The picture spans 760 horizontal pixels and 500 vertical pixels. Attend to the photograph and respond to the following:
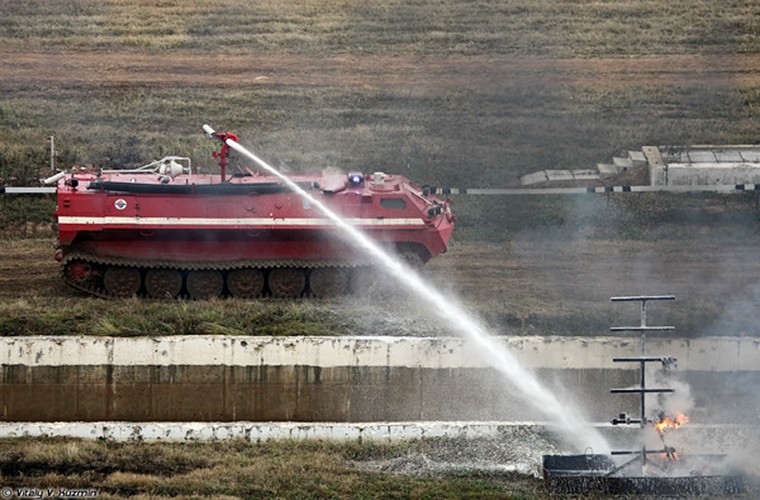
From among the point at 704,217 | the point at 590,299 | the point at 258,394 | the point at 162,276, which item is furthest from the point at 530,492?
the point at 704,217

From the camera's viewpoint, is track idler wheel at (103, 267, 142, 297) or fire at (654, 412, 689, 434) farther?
track idler wheel at (103, 267, 142, 297)

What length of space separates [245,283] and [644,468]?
9496mm

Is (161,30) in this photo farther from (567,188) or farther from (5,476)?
(5,476)

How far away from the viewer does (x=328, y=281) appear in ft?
95.3

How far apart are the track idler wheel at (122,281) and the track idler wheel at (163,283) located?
0.67 ft

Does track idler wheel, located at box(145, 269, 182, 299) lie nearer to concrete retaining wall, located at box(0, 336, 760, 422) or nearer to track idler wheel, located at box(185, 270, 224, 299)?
track idler wheel, located at box(185, 270, 224, 299)

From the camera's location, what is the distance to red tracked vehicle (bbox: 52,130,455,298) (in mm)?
28328

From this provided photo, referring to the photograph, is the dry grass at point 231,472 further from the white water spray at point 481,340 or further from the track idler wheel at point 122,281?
the track idler wheel at point 122,281

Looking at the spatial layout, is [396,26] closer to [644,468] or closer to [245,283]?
[245,283]

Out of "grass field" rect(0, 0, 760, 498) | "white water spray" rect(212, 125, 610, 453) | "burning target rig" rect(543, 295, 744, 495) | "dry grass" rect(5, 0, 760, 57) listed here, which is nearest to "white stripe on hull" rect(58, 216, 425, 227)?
"white water spray" rect(212, 125, 610, 453)

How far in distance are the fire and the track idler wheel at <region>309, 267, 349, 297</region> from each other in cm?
760

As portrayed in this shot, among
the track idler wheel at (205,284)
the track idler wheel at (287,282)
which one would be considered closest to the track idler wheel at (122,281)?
the track idler wheel at (205,284)

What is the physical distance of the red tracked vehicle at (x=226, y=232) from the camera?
2833cm

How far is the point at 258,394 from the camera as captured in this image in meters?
25.9
